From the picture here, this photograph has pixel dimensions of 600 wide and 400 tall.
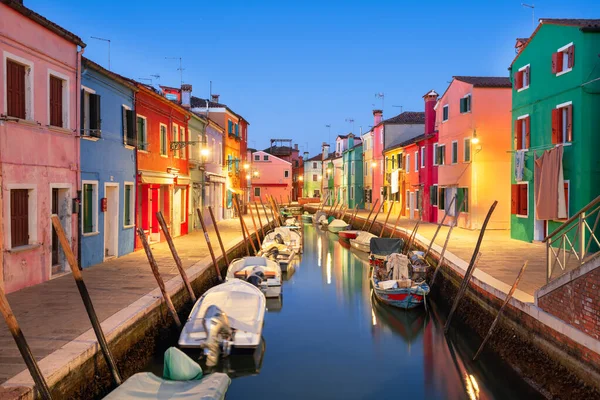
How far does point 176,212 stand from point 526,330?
17185mm

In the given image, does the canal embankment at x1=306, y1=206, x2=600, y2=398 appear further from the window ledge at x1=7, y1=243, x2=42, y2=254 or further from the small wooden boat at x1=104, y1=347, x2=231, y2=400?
the window ledge at x1=7, y1=243, x2=42, y2=254

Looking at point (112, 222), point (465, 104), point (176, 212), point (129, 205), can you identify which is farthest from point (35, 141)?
point (465, 104)

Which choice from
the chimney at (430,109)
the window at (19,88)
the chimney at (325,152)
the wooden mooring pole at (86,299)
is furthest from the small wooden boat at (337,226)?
the chimney at (325,152)

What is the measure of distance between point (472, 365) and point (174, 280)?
713 cm

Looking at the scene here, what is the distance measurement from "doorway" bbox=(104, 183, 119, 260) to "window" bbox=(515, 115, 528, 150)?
1509 cm

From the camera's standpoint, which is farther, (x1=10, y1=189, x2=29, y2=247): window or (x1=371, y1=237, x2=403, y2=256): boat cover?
(x1=371, y1=237, x2=403, y2=256): boat cover

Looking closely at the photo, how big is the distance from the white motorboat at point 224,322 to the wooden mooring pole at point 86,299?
7.15ft

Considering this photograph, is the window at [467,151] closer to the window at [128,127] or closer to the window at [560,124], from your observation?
the window at [560,124]

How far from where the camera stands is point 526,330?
9219 mm

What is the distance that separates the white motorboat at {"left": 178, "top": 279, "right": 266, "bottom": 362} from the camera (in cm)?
991

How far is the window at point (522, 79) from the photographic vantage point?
20125mm

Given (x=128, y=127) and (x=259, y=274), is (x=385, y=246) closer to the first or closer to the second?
(x=259, y=274)

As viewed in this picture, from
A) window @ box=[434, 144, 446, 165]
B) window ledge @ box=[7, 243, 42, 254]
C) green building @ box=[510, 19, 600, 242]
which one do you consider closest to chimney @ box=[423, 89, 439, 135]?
window @ box=[434, 144, 446, 165]

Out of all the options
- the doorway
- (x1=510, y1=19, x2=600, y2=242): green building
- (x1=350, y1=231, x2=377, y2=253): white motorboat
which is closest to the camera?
the doorway
